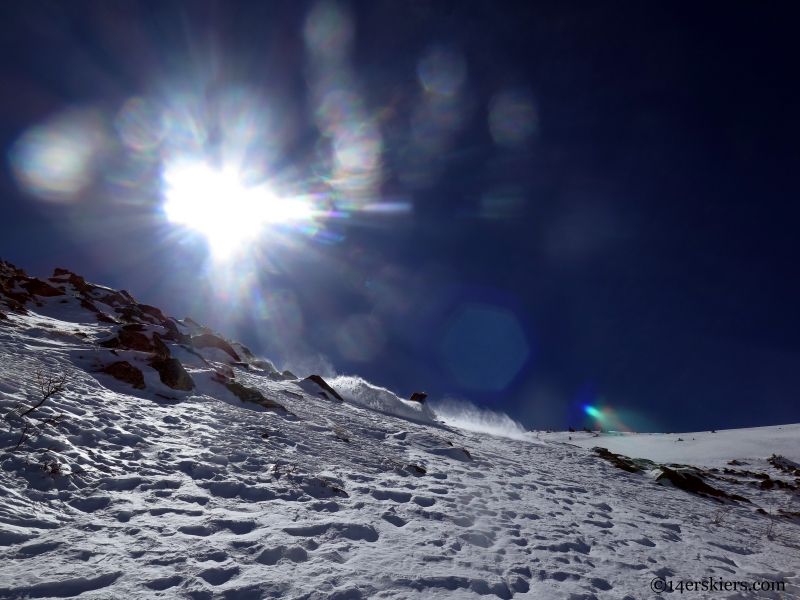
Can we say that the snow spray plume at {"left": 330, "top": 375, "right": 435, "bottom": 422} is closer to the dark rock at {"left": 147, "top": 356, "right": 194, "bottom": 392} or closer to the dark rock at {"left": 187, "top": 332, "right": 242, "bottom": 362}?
the dark rock at {"left": 187, "top": 332, "right": 242, "bottom": 362}

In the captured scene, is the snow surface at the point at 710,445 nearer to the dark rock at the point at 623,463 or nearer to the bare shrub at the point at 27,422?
the dark rock at the point at 623,463

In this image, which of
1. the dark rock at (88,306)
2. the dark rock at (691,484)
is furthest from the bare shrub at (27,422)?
the dark rock at (691,484)

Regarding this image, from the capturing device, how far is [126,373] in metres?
10.6

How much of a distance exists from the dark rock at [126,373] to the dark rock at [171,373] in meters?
0.75

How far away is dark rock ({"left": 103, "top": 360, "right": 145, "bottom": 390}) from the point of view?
10.4 m

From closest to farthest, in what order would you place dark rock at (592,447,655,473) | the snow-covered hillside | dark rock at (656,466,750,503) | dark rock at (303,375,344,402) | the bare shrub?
the snow-covered hillside < the bare shrub < dark rock at (656,466,750,503) < dark rock at (592,447,655,473) < dark rock at (303,375,344,402)

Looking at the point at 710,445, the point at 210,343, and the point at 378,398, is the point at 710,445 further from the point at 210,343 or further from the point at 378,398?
the point at 210,343

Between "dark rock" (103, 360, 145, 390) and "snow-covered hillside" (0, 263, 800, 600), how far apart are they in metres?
0.06

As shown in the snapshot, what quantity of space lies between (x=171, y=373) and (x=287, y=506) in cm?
793

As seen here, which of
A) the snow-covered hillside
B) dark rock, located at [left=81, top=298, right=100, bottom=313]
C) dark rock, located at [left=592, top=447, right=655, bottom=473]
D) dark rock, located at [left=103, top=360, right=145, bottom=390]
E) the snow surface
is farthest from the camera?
the snow surface

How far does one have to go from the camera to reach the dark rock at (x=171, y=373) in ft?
37.6

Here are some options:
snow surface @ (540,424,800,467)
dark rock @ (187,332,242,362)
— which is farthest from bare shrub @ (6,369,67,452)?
snow surface @ (540,424,800,467)

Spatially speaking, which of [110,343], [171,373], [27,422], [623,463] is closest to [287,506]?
[27,422]

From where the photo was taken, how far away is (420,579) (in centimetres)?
462
